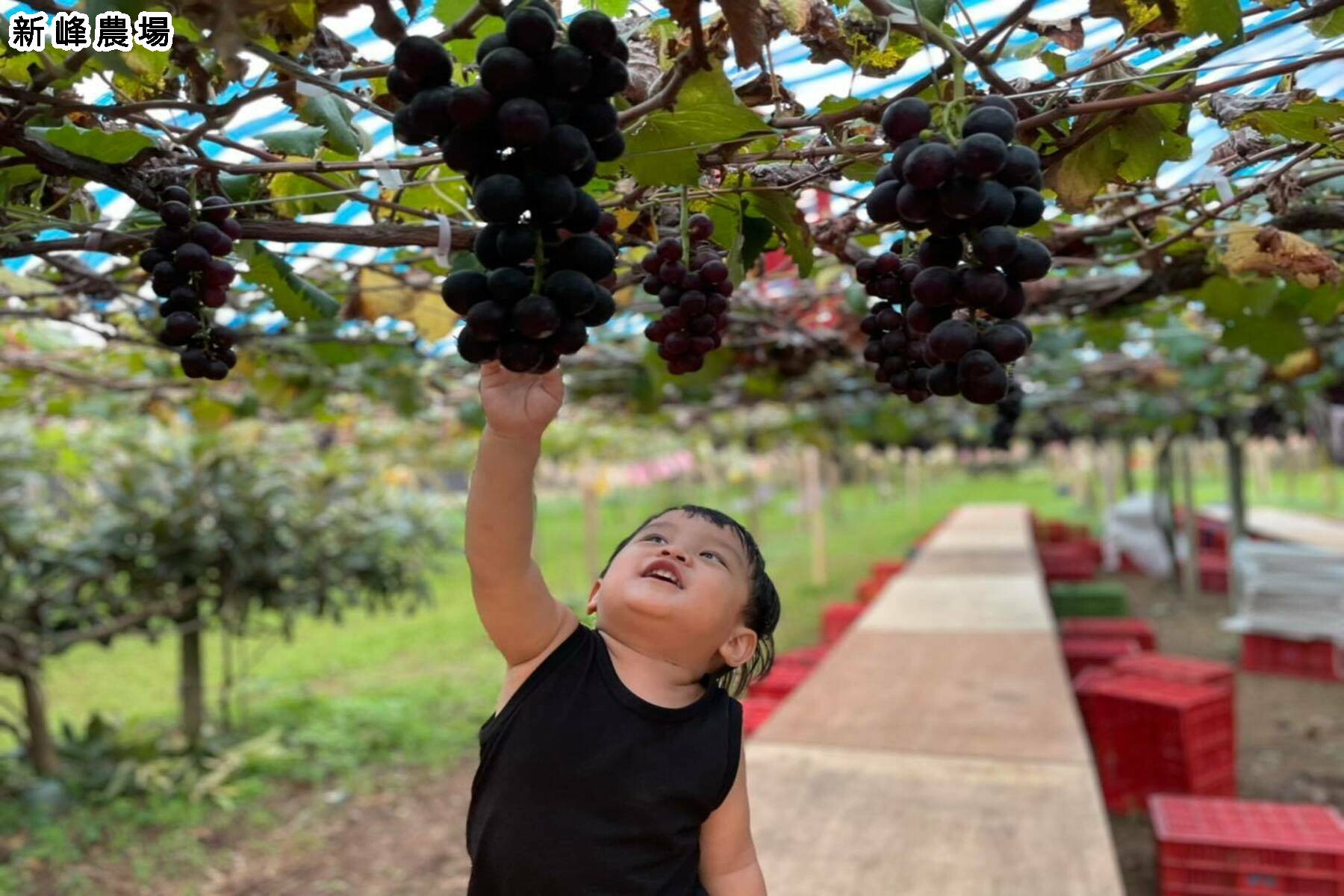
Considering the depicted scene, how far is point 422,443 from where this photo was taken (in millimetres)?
10758

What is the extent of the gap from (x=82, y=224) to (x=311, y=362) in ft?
9.08

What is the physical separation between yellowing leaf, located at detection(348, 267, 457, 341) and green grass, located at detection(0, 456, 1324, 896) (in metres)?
3.72

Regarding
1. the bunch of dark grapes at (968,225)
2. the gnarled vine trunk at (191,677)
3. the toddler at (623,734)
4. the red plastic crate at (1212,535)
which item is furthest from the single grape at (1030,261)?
the red plastic crate at (1212,535)

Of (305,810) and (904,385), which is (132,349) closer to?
(305,810)

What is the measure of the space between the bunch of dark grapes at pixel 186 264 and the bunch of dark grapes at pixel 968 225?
0.91 metres

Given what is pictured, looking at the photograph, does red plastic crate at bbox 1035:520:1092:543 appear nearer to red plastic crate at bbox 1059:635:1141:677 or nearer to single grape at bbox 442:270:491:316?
red plastic crate at bbox 1059:635:1141:677

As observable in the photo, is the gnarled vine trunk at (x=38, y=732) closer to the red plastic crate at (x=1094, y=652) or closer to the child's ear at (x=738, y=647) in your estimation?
the child's ear at (x=738, y=647)

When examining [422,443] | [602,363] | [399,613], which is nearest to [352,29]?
[602,363]

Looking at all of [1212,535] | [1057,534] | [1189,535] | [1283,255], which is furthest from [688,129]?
[1212,535]

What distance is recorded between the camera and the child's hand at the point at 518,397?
1053 mm

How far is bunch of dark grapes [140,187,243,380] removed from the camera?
132 centimetres

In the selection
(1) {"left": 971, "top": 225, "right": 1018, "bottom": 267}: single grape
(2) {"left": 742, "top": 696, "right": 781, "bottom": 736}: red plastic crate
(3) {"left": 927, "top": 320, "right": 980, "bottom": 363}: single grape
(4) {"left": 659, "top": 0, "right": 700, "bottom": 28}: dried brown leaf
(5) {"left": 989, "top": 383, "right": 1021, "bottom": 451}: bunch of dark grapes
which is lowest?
(2) {"left": 742, "top": 696, "right": 781, "bottom": 736}: red plastic crate

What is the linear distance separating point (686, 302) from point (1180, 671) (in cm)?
485

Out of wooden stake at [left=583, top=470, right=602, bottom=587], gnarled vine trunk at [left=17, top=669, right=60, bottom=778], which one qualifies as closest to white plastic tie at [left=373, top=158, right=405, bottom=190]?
gnarled vine trunk at [left=17, top=669, right=60, bottom=778]
